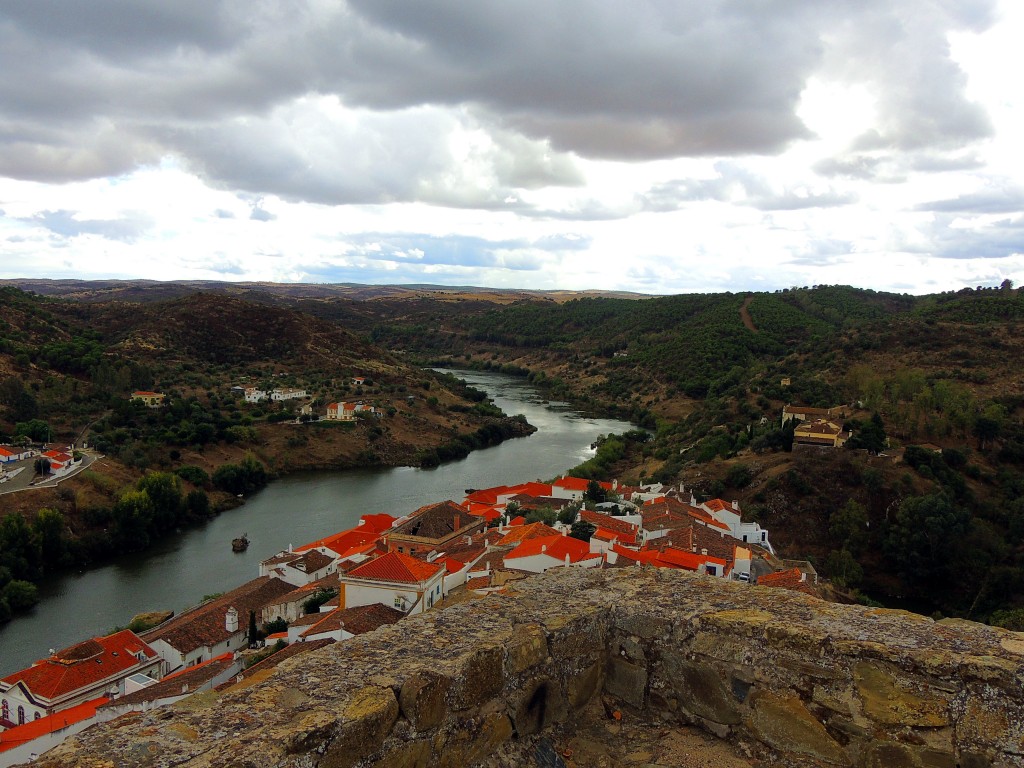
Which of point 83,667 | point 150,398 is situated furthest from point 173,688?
point 150,398

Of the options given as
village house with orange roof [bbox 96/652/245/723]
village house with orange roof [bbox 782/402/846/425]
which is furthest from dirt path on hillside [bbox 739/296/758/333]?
village house with orange roof [bbox 96/652/245/723]

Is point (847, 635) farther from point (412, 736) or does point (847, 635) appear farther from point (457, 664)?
point (412, 736)

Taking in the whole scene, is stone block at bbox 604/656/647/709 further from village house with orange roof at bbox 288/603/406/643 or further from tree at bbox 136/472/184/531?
tree at bbox 136/472/184/531

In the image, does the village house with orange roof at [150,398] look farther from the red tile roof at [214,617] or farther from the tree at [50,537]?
the red tile roof at [214,617]

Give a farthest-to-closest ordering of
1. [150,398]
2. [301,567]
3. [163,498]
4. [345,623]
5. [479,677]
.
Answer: [150,398]
[163,498]
[301,567]
[345,623]
[479,677]

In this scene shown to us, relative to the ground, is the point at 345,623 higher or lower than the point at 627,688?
lower

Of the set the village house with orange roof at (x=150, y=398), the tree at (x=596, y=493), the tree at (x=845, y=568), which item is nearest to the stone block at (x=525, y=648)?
the tree at (x=845, y=568)

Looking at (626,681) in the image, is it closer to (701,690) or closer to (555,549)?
(701,690)
